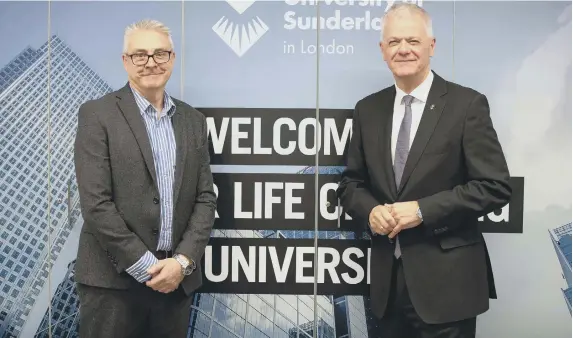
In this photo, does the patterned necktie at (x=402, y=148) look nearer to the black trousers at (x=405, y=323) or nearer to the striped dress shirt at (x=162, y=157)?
the black trousers at (x=405, y=323)

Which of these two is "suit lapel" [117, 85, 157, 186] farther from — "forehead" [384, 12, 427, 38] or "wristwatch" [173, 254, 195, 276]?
"forehead" [384, 12, 427, 38]

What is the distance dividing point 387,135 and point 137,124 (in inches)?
35.8

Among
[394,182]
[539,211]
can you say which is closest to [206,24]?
[394,182]

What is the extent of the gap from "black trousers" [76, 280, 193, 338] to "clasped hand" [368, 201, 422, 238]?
77cm

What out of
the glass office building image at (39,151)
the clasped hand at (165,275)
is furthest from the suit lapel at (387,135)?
the glass office building image at (39,151)

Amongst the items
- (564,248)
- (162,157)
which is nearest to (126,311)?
(162,157)

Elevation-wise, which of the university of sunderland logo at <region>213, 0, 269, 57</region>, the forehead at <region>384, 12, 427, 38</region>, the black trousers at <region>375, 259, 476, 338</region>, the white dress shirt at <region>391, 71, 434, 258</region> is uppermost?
the university of sunderland logo at <region>213, 0, 269, 57</region>

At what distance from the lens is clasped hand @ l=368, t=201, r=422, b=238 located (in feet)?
6.13

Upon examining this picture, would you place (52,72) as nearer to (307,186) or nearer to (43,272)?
(43,272)

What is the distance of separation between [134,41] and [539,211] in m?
1.94

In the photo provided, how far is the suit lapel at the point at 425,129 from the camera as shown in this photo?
191 centimetres

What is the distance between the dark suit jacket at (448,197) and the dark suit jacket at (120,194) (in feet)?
2.25

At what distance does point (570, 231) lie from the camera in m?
2.56

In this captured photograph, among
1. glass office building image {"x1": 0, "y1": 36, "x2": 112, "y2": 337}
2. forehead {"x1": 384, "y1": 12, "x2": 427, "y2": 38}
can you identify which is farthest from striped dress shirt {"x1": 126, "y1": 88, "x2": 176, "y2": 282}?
forehead {"x1": 384, "y1": 12, "x2": 427, "y2": 38}
